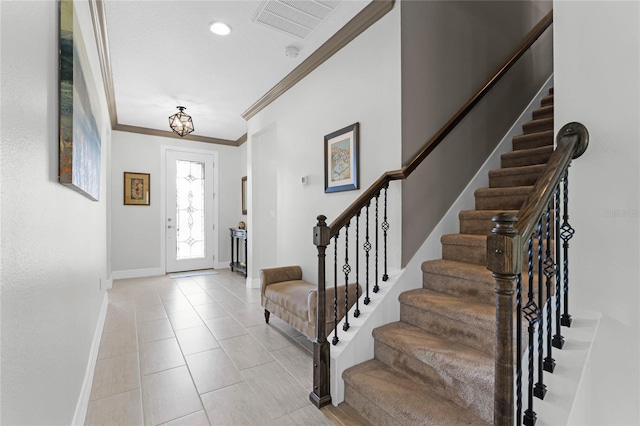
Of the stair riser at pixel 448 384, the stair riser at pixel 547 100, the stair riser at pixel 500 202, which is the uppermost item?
the stair riser at pixel 547 100

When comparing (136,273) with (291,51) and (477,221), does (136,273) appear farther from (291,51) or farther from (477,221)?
(477,221)

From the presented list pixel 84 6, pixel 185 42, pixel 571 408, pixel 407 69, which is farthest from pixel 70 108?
pixel 571 408

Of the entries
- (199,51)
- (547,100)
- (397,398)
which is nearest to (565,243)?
(397,398)

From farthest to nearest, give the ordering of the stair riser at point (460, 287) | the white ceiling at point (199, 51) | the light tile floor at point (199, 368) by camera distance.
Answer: the white ceiling at point (199, 51) → the stair riser at point (460, 287) → the light tile floor at point (199, 368)

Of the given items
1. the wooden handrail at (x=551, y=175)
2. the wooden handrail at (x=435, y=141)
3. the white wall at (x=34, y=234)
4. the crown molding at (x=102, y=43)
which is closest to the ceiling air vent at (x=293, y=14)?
the crown molding at (x=102, y=43)

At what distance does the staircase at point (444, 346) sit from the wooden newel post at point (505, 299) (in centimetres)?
51

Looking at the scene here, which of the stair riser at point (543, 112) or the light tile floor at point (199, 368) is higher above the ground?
the stair riser at point (543, 112)

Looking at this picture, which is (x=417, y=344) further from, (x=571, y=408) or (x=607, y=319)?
(x=607, y=319)

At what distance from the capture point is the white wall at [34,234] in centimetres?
84

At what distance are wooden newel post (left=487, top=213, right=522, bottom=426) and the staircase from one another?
0.51m

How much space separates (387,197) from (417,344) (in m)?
1.13

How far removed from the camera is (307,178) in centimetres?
362

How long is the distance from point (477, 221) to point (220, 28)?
283cm

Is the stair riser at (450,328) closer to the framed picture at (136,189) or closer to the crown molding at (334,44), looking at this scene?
the crown molding at (334,44)
